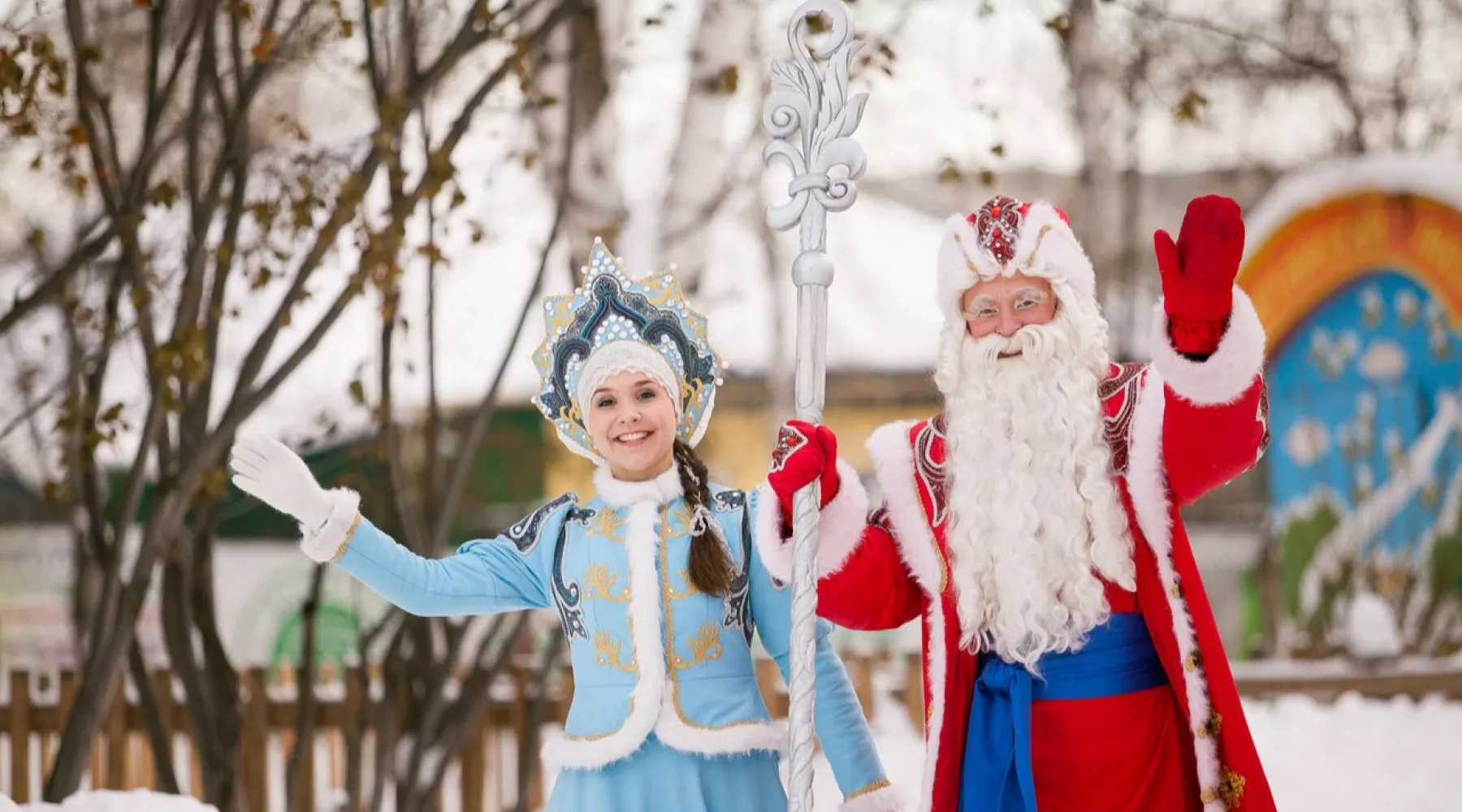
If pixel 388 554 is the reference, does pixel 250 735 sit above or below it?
below

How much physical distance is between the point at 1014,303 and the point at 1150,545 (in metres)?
0.54

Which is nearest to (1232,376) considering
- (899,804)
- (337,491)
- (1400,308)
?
(899,804)

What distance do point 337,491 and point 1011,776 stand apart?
1.48 m

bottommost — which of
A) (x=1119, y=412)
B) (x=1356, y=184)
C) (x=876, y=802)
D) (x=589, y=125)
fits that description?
(x=876, y=802)

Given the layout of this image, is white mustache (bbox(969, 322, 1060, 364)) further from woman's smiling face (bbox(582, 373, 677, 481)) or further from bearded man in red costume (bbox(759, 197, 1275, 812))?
woman's smiling face (bbox(582, 373, 677, 481))

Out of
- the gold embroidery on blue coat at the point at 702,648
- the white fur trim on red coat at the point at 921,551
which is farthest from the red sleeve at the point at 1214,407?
the gold embroidery on blue coat at the point at 702,648

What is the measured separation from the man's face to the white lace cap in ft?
2.29

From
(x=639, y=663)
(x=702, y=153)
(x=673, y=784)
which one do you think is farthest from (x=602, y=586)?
(x=702, y=153)

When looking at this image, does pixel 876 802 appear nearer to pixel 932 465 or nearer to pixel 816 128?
pixel 932 465

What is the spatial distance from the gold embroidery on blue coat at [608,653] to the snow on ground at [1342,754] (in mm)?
2098

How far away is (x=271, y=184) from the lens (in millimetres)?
5543

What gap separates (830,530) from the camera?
292 cm

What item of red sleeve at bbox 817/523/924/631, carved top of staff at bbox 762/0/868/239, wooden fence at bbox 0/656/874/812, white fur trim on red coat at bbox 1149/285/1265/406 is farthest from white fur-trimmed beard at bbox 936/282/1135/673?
wooden fence at bbox 0/656/874/812

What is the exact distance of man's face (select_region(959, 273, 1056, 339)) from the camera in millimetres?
3010
